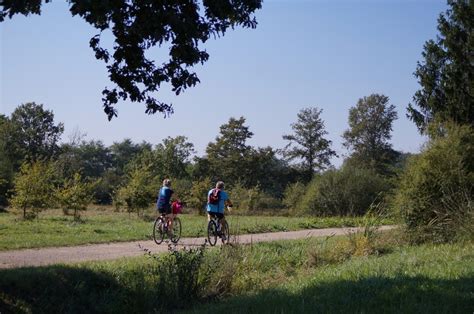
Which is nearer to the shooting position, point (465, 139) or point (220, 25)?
point (220, 25)

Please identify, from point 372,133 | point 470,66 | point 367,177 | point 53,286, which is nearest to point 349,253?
point 53,286

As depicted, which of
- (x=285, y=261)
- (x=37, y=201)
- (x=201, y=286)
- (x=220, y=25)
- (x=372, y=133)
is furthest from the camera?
(x=372, y=133)

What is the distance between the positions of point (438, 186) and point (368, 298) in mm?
A: 10334

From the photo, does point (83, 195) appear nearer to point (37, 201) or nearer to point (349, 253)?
point (37, 201)

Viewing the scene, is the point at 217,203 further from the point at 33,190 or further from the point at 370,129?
the point at 370,129

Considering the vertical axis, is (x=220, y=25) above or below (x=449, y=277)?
above

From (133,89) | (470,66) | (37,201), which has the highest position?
(470,66)

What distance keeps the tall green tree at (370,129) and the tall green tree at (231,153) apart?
1558 centimetres

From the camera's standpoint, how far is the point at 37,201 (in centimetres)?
2462

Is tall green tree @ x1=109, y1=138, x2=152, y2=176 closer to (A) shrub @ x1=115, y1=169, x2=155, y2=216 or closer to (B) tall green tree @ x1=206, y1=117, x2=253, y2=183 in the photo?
(B) tall green tree @ x1=206, y1=117, x2=253, y2=183

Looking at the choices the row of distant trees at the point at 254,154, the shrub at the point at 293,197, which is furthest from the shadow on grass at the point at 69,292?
the row of distant trees at the point at 254,154

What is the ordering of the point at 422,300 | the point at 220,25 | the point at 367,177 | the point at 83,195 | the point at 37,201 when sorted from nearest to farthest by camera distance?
the point at 422,300 → the point at 220,25 → the point at 37,201 → the point at 83,195 → the point at 367,177

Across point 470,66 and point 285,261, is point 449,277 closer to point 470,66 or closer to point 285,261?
point 285,261

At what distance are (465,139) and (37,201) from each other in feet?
60.7
